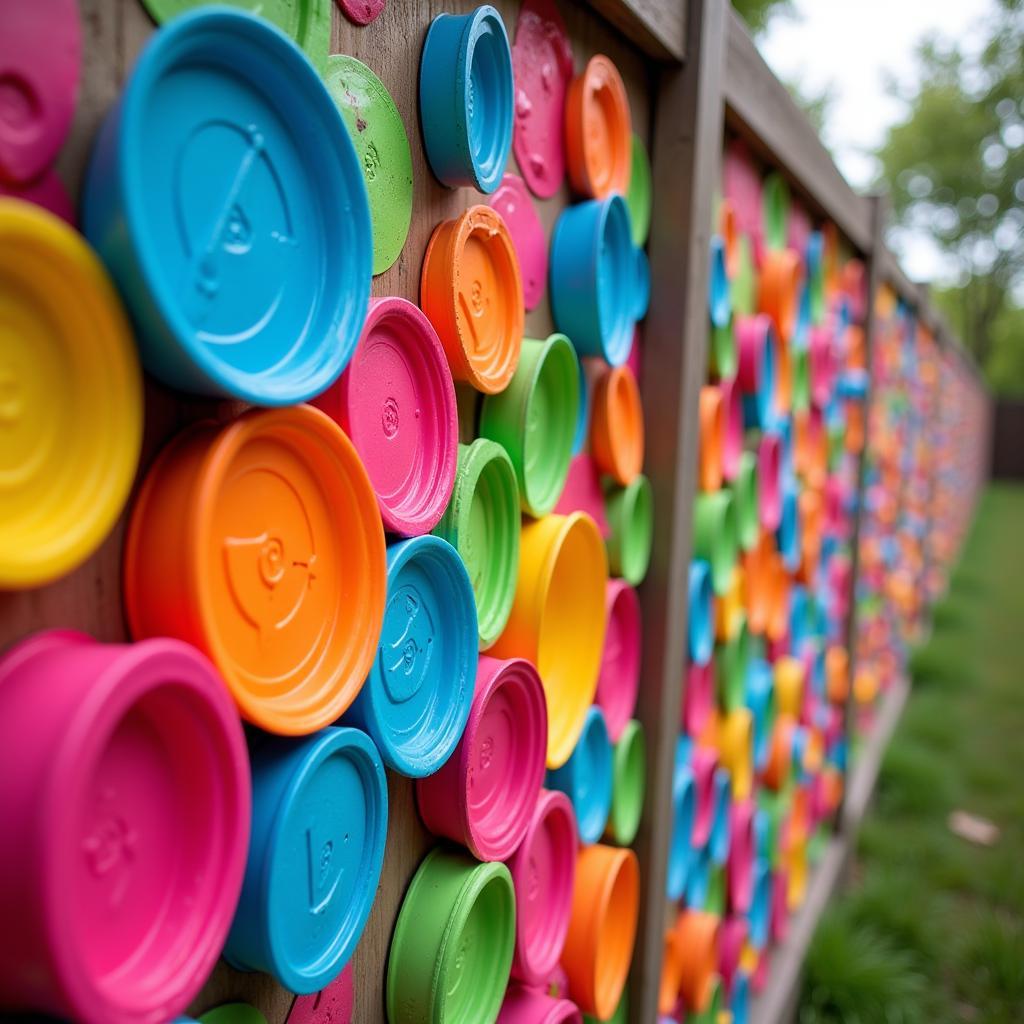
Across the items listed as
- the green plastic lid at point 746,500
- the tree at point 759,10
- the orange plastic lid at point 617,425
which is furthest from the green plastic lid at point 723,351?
the tree at point 759,10

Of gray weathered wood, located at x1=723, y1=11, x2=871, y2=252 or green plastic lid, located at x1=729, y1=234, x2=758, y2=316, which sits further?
green plastic lid, located at x1=729, y1=234, x2=758, y2=316

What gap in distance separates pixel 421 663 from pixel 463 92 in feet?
1.60

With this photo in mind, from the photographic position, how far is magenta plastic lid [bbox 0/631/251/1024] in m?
0.44

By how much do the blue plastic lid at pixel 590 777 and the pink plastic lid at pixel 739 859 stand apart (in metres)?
0.71

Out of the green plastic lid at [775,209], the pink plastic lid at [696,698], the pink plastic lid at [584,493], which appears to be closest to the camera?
the pink plastic lid at [584,493]

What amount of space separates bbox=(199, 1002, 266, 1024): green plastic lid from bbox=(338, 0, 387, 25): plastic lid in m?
0.72

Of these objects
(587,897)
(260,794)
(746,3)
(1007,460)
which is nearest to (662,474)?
(587,897)

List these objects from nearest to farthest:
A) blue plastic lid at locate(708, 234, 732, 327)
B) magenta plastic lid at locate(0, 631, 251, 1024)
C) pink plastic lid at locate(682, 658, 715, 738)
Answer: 1. magenta plastic lid at locate(0, 631, 251, 1024)
2. blue plastic lid at locate(708, 234, 732, 327)
3. pink plastic lid at locate(682, 658, 715, 738)

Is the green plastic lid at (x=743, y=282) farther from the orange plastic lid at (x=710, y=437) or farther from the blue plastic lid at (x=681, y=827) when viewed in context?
the blue plastic lid at (x=681, y=827)

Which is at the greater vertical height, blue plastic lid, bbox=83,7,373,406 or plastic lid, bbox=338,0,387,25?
plastic lid, bbox=338,0,387,25

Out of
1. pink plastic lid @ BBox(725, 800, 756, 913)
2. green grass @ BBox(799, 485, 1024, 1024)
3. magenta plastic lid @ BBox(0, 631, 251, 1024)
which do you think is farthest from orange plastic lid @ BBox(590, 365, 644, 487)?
green grass @ BBox(799, 485, 1024, 1024)

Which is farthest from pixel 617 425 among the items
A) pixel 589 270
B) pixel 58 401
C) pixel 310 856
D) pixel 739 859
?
pixel 739 859

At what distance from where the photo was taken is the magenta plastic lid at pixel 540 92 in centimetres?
96

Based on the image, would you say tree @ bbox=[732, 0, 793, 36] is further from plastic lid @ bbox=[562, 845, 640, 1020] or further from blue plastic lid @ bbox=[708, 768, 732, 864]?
plastic lid @ bbox=[562, 845, 640, 1020]
